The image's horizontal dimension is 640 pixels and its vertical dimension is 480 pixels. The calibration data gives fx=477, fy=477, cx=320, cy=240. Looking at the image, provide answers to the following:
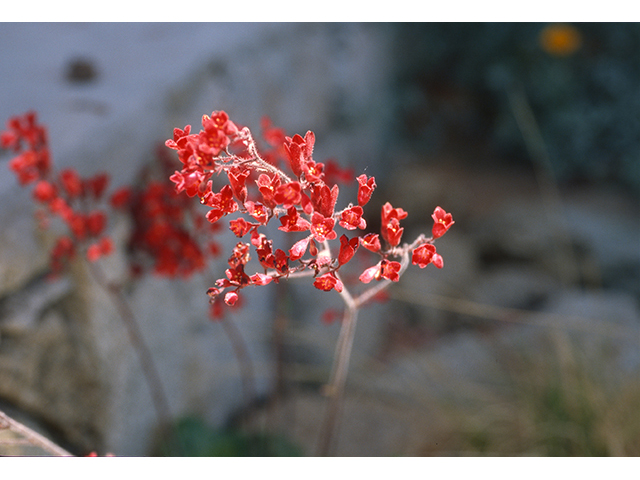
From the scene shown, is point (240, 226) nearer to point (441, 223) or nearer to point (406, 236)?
point (441, 223)

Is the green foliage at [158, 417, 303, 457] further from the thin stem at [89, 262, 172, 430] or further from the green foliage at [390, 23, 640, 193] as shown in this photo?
the green foliage at [390, 23, 640, 193]

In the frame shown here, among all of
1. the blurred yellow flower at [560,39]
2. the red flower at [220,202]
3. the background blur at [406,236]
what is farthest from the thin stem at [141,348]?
the blurred yellow flower at [560,39]

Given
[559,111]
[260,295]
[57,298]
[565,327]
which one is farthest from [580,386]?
[57,298]

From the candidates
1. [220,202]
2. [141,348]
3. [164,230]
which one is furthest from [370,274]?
[141,348]

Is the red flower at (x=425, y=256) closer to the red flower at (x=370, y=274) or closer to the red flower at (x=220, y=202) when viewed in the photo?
the red flower at (x=370, y=274)

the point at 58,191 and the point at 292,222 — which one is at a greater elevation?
the point at 58,191
